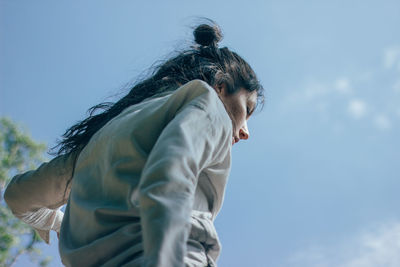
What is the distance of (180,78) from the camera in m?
1.58

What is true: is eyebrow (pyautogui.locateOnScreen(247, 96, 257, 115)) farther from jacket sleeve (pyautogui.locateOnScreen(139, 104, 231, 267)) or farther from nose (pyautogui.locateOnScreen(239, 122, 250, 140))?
jacket sleeve (pyautogui.locateOnScreen(139, 104, 231, 267))

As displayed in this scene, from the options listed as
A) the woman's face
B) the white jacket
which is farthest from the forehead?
the white jacket

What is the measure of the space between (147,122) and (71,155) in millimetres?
423

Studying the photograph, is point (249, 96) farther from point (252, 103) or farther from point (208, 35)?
point (208, 35)

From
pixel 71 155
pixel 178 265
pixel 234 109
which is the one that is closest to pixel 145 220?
pixel 178 265

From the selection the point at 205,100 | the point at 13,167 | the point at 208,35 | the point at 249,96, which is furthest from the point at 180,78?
the point at 13,167

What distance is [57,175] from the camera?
59.4 inches

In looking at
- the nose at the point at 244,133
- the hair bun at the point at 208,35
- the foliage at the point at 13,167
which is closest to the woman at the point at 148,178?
the nose at the point at 244,133

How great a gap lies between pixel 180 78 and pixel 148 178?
0.74 meters

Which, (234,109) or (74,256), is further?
(234,109)

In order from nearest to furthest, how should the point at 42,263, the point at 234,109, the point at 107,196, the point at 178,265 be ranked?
the point at 178,265 → the point at 107,196 → the point at 234,109 → the point at 42,263

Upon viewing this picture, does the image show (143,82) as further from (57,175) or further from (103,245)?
(103,245)

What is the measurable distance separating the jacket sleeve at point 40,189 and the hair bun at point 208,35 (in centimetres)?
70

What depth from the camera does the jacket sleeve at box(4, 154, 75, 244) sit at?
1.51 metres
